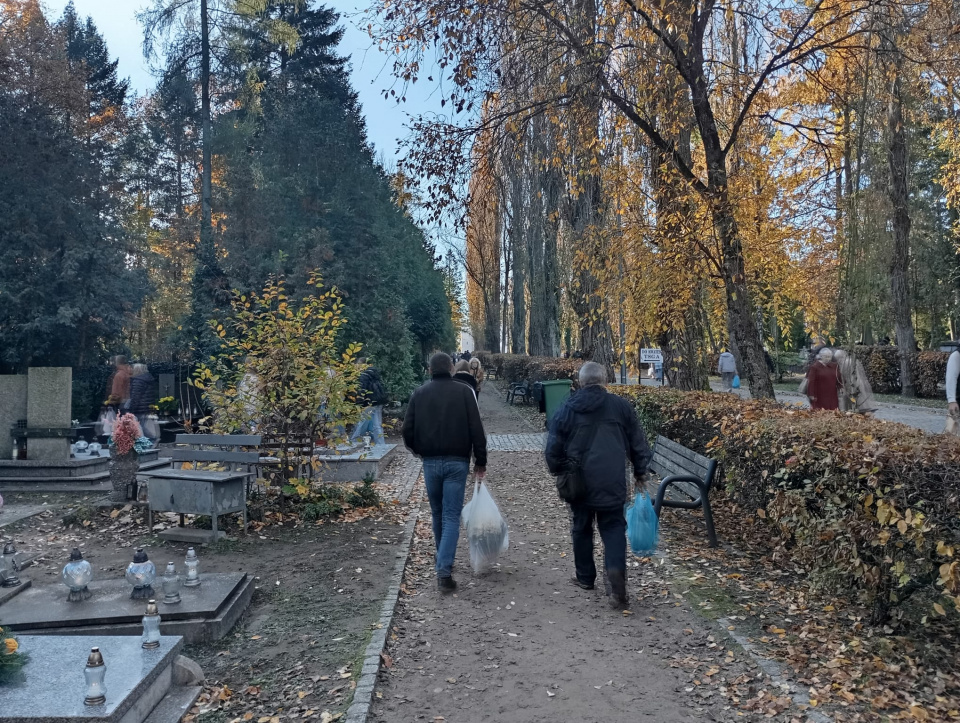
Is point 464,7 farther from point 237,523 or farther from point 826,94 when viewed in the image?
point 237,523

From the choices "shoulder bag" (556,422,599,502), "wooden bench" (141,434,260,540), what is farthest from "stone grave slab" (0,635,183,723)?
"wooden bench" (141,434,260,540)

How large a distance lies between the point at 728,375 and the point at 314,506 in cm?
2171

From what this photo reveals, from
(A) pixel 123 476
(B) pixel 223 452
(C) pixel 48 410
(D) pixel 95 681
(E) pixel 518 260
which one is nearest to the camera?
(D) pixel 95 681

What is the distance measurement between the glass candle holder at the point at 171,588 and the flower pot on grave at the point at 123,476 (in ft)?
13.3

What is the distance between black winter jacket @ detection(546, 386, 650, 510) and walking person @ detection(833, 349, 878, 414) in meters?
6.45

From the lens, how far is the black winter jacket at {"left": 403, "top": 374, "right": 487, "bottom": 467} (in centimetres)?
602

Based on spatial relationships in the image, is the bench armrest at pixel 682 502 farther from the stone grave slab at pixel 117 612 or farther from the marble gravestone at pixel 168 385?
the marble gravestone at pixel 168 385

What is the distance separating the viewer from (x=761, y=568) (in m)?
6.43

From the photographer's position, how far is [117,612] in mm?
4973

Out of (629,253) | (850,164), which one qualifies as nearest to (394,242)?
(629,253)

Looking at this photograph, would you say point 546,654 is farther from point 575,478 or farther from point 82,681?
point 82,681

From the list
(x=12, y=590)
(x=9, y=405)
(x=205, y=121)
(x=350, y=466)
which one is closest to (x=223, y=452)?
(x=12, y=590)

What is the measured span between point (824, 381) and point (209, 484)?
313 inches

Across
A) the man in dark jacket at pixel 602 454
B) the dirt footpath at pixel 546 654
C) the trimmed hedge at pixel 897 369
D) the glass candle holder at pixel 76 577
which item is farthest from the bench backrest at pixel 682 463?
the trimmed hedge at pixel 897 369
